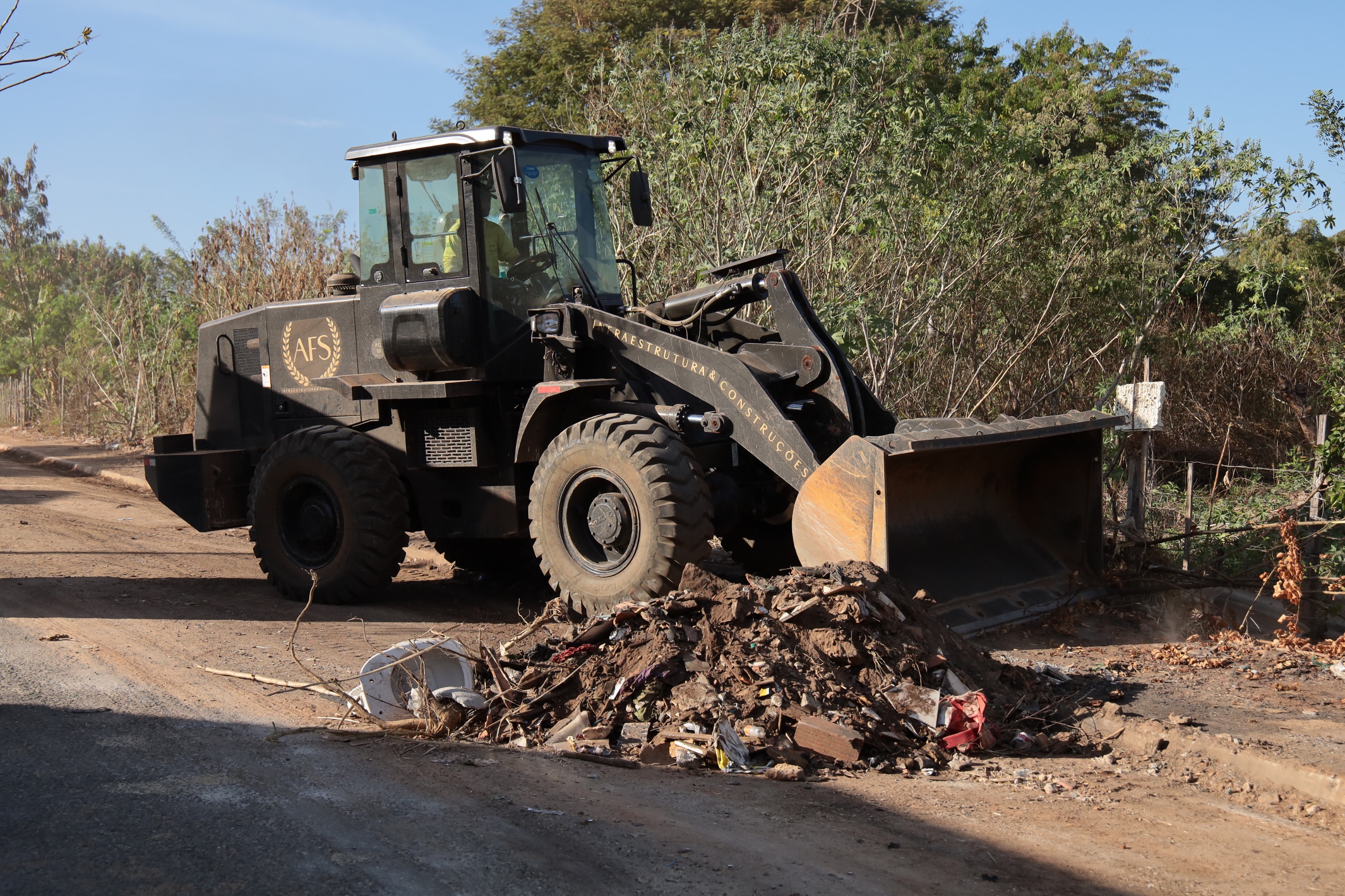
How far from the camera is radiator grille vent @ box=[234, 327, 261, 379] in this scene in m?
9.54

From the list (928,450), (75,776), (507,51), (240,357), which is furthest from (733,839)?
(507,51)

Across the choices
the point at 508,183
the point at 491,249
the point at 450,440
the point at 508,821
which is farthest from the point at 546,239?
the point at 508,821

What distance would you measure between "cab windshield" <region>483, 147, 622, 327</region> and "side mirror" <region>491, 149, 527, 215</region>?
0.34 m

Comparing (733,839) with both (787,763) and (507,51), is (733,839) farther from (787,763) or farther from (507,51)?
(507,51)

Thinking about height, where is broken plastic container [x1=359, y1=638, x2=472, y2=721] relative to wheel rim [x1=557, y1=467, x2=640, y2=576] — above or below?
below

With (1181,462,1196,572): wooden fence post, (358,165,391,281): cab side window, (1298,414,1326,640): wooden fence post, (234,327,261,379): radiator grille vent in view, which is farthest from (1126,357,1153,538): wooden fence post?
(234,327,261,379): radiator grille vent

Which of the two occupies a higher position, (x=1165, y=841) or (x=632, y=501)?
(x=632, y=501)

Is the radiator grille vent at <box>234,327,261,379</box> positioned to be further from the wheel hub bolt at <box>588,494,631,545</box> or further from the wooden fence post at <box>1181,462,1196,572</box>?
the wooden fence post at <box>1181,462,1196,572</box>

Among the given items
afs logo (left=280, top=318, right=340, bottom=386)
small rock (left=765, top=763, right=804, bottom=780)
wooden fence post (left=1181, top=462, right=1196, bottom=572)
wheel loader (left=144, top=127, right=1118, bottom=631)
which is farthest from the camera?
afs logo (left=280, top=318, right=340, bottom=386)

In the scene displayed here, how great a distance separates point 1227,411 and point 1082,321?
9.52 ft

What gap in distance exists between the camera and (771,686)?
519 cm

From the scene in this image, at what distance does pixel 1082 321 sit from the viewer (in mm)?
13812

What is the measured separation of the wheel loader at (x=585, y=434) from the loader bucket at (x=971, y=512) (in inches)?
0.7

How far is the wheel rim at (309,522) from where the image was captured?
Result: 861 centimetres
